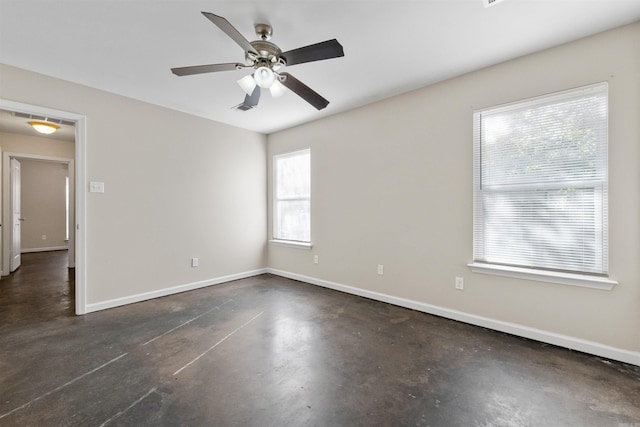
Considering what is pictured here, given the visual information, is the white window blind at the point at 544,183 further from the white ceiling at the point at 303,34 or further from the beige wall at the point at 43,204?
the beige wall at the point at 43,204

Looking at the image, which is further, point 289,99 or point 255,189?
point 255,189

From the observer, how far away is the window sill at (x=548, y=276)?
6.99ft

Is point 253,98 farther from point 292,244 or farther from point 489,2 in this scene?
point 292,244

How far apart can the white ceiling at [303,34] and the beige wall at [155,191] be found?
0.31 metres

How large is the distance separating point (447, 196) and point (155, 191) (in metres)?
3.62

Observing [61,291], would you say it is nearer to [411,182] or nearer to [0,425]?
[0,425]

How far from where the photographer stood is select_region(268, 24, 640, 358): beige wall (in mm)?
2082

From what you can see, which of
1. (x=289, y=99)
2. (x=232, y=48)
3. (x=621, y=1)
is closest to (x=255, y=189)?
(x=289, y=99)

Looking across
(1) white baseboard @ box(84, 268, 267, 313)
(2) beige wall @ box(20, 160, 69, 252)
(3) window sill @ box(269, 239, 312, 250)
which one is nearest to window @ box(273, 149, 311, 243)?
(3) window sill @ box(269, 239, 312, 250)

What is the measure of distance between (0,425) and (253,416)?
4.40 feet

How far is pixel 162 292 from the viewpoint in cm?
368

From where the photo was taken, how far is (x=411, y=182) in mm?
3201

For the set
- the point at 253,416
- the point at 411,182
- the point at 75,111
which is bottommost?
the point at 253,416

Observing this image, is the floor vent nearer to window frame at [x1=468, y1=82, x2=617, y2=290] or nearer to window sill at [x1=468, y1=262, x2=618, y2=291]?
window frame at [x1=468, y1=82, x2=617, y2=290]
